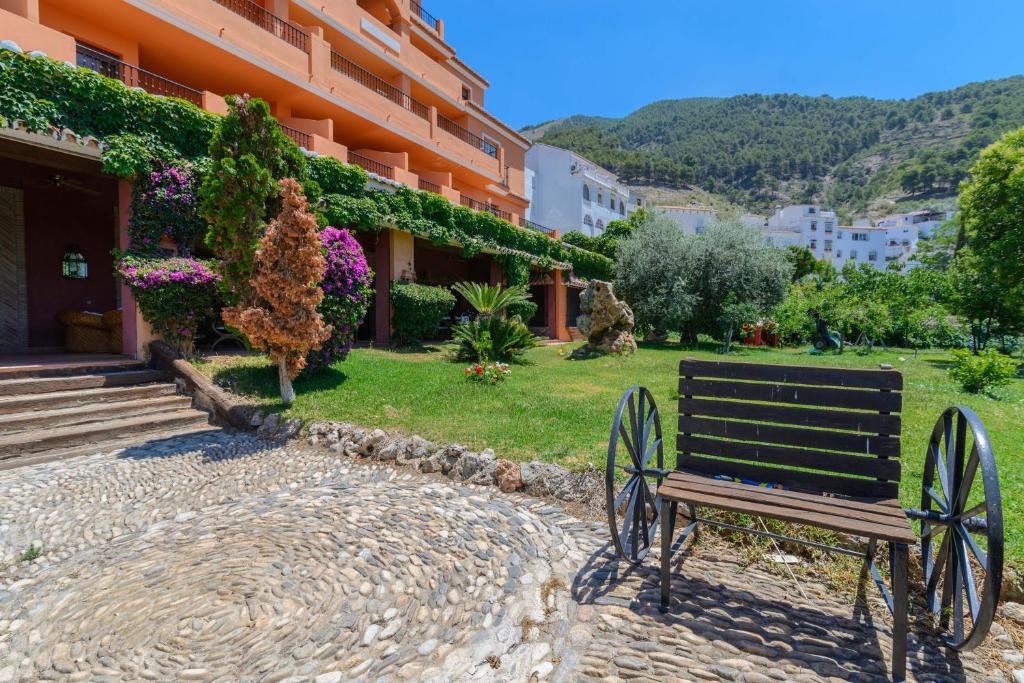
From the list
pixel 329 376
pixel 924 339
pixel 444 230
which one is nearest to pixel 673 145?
pixel 924 339

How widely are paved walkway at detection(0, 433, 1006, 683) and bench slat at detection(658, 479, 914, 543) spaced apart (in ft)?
2.07

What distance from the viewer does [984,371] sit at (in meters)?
7.71

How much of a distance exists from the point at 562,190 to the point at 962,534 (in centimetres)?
4307

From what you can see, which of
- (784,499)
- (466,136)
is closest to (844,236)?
(466,136)

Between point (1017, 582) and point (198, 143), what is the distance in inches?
470

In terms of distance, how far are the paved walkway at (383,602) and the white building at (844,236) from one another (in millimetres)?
80205

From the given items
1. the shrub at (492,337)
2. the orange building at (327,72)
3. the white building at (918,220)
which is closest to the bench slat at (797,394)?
the shrub at (492,337)

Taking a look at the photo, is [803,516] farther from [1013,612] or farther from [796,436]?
[1013,612]

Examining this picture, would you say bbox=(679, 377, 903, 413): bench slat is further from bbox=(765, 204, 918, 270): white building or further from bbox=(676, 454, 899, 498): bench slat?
bbox=(765, 204, 918, 270): white building

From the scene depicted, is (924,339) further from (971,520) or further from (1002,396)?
(971,520)

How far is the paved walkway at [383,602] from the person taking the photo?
223 centimetres

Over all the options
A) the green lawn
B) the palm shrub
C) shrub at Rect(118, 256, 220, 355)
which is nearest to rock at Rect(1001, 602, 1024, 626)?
the green lawn

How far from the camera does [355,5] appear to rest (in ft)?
55.0

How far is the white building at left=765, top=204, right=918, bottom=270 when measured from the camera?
232 feet
